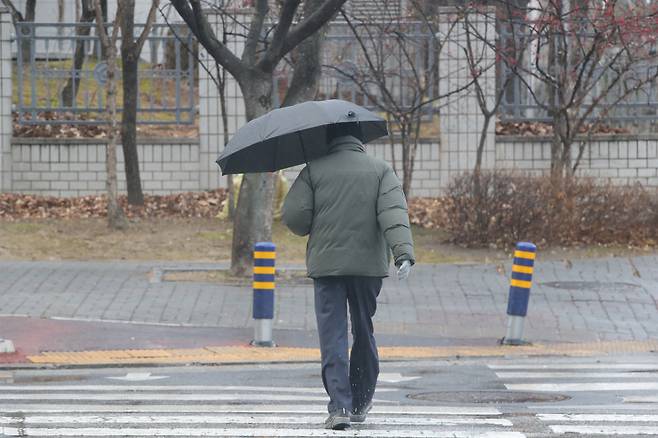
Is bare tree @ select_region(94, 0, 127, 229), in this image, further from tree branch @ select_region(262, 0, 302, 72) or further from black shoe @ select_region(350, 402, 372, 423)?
black shoe @ select_region(350, 402, 372, 423)

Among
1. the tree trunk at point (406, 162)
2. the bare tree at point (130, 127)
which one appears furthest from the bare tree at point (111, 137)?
the tree trunk at point (406, 162)

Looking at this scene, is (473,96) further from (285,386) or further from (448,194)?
(285,386)

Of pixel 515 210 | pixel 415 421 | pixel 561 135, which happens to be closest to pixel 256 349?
pixel 415 421

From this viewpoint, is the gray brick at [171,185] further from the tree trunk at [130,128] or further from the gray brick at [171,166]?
the tree trunk at [130,128]

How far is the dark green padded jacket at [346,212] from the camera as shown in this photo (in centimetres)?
764

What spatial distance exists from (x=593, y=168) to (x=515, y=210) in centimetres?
474

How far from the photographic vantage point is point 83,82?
22062 millimetres

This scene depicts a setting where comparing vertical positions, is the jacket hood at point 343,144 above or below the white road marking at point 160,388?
above

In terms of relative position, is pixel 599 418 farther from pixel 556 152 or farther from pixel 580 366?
pixel 556 152

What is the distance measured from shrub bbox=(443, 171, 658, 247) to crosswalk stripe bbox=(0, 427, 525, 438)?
1020 centimetres

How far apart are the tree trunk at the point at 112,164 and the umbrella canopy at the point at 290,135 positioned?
10.7 m

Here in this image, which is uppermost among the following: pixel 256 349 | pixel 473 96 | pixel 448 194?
pixel 473 96

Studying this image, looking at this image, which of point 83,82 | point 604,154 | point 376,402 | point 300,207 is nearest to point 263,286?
point 376,402

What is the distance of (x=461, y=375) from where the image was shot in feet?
35.0
